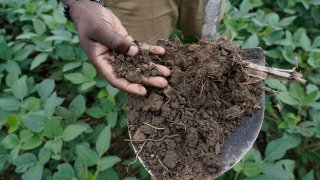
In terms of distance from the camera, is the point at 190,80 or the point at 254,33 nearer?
the point at 190,80

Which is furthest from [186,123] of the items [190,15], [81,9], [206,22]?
[190,15]

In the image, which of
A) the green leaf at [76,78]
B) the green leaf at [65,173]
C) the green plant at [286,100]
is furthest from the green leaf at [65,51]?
the green plant at [286,100]

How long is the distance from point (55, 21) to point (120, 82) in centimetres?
84

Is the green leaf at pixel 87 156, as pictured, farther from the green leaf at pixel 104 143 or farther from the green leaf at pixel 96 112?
the green leaf at pixel 96 112

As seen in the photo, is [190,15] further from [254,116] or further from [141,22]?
[254,116]

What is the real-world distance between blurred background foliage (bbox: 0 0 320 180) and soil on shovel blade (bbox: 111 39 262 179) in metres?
0.15

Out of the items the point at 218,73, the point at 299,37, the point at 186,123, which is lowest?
the point at 299,37

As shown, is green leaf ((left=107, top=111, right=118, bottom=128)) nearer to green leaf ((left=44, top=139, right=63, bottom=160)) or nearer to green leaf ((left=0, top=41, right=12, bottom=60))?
green leaf ((left=44, top=139, right=63, bottom=160))

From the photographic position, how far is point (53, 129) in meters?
1.32

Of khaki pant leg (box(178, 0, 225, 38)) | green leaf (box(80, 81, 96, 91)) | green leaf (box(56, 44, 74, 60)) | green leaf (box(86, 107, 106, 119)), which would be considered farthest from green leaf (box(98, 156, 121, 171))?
khaki pant leg (box(178, 0, 225, 38))

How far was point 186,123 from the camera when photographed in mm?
1085

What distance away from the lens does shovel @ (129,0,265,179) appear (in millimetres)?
1118

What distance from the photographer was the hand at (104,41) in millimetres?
1104

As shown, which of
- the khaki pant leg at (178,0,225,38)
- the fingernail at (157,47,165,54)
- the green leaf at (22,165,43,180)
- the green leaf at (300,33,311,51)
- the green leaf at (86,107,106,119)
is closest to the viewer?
the fingernail at (157,47,165,54)
